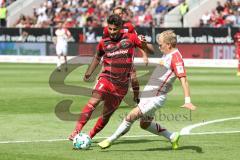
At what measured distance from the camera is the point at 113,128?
15188 millimetres

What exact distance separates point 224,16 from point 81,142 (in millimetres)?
33366

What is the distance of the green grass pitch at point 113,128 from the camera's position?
37.8 feet

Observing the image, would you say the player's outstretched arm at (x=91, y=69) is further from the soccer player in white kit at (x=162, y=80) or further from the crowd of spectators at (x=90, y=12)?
the crowd of spectators at (x=90, y=12)

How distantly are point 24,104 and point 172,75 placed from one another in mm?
8935

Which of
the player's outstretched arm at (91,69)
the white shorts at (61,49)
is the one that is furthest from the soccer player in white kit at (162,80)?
the white shorts at (61,49)

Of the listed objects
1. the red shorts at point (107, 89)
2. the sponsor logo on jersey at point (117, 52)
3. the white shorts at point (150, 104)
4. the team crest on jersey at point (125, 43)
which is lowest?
the white shorts at point (150, 104)

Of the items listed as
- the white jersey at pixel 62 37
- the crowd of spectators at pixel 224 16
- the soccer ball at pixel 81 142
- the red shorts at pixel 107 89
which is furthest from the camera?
the crowd of spectators at pixel 224 16

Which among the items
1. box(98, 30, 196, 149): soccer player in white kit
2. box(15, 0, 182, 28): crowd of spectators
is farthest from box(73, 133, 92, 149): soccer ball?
box(15, 0, 182, 28): crowd of spectators

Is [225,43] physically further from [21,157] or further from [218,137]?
[21,157]

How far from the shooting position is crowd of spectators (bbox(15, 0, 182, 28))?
48.2 meters

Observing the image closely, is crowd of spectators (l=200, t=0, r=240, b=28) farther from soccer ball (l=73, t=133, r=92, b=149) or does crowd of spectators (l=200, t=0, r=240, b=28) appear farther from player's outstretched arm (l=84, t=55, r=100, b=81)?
soccer ball (l=73, t=133, r=92, b=149)

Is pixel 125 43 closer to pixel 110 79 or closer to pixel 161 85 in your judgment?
pixel 110 79

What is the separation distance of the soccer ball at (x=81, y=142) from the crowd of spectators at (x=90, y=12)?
34.2 meters

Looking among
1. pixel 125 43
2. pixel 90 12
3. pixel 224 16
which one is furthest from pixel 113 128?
pixel 90 12
